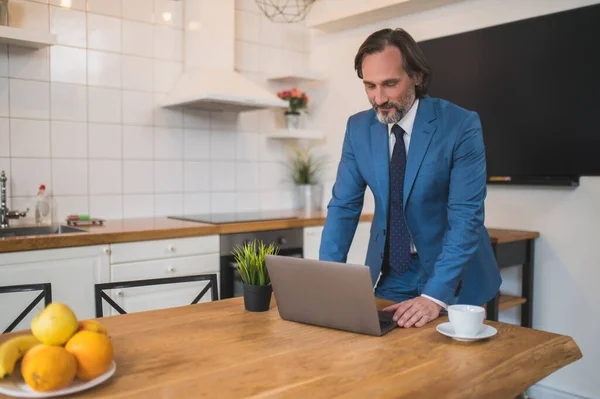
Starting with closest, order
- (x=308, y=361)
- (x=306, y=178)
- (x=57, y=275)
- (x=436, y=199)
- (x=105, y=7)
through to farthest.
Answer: (x=308, y=361) → (x=436, y=199) → (x=57, y=275) → (x=105, y=7) → (x=306, y=178)

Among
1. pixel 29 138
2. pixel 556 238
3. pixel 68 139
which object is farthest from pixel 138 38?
pixel 556 238

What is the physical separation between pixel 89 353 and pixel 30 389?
0.11 meters

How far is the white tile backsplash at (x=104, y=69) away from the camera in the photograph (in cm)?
338

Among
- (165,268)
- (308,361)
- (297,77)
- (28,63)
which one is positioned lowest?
(165,268)

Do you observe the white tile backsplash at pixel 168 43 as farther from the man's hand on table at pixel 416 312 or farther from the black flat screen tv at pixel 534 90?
the man's hand on table at pixel 416 312

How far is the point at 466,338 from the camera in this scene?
53.7 inches

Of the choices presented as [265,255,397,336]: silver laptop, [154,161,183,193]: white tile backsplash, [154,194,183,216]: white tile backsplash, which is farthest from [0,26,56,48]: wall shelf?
[265,255,397,336]: silver laptop

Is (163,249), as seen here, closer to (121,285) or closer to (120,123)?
(120,123)

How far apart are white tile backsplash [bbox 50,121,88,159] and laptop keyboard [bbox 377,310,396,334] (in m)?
2.35

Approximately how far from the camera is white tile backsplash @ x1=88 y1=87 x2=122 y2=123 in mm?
3393

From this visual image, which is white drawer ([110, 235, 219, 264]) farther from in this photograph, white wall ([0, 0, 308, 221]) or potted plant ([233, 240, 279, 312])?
potted plant ([233, 240, 279, 312])

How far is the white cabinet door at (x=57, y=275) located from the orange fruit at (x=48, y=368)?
1.64 metres

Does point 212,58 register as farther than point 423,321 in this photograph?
Yes

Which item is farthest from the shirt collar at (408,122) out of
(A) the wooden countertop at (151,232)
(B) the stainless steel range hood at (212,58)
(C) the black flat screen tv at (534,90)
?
(B) the stainless steel range hood at (212,58)
